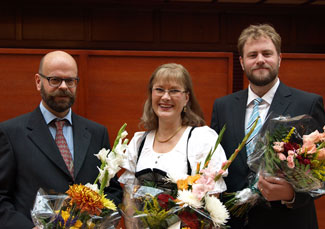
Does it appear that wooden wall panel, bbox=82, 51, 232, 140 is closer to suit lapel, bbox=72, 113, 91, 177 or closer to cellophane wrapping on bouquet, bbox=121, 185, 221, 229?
suit lapel, bbox=72, 113, 91, 177

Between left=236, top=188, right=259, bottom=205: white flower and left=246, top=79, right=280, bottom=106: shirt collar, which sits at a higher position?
left=246, top=79, right=280, bottom=106: shirt collar

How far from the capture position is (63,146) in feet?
6.35

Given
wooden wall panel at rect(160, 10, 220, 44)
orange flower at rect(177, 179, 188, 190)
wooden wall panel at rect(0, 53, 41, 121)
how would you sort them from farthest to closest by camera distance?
wooden wall panel at rect(160, 10, 220, 44)
wooden wall panel at rect(0, 53, 41, 121)
orange flower at rect(177, 179, 188, 190)

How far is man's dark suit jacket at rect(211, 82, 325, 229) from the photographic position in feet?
6.41

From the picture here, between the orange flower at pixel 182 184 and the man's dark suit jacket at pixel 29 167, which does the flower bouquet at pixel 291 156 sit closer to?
the orange flower at pixel 182 184

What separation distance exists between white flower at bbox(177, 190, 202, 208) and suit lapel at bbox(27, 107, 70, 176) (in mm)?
698

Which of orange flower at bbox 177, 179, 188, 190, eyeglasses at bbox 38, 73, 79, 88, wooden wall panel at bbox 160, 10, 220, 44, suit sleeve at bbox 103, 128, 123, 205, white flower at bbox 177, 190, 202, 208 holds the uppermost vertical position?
wooden wall panel at bbox 160, 10, 220, 44

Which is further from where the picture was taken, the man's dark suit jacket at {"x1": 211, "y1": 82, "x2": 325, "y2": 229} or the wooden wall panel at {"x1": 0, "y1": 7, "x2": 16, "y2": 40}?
the wooden wall panel at {"x1": 0, "y1": 7, "x2": 16, "y2": 40}

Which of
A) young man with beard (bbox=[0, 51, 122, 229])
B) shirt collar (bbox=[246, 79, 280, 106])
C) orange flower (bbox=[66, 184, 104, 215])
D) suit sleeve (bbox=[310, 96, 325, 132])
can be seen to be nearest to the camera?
orange flower (bbox=[66, 184, 104, 215])

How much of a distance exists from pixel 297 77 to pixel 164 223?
204cm

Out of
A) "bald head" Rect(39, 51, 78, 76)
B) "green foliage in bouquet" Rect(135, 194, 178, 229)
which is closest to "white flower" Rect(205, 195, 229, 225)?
"green foliage in bouquet" Rect(135, 194, 178, 229)

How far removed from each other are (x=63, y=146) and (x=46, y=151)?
0.32ft

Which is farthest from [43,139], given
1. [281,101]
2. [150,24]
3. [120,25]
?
[150,24]

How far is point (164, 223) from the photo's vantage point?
1.43m
